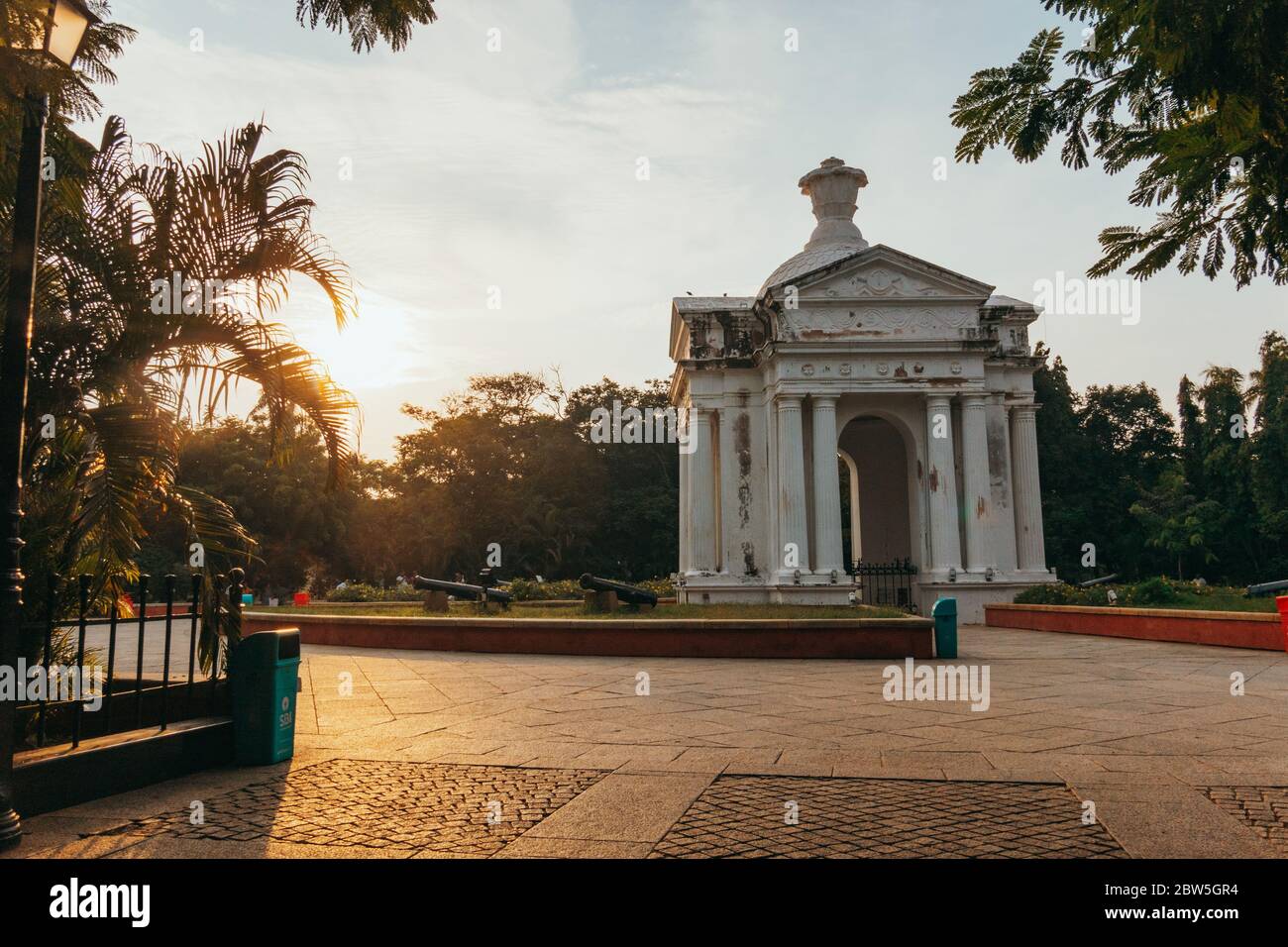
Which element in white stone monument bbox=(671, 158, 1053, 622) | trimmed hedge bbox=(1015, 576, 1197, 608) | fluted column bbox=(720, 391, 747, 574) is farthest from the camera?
fluted column bbox=(720, 391, 747, 574)

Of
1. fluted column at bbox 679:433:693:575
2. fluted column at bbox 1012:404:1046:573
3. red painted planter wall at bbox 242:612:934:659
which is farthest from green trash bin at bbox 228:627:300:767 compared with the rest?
fluted column at bbox 1012:404:1046:573

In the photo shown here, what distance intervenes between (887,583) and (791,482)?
4.93 metres

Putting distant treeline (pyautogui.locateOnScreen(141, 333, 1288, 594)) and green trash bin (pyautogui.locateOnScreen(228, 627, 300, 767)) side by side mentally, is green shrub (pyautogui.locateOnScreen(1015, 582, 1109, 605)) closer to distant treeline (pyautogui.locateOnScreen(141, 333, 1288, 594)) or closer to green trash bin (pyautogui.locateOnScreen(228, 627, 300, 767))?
green trash bin (pyautogui.locateOnScreen(228, 627, 300, 767))

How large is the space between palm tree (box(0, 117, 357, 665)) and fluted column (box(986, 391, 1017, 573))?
21855 millimetres

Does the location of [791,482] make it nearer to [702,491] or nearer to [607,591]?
[702,491]

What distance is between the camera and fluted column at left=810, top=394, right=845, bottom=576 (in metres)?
23.9

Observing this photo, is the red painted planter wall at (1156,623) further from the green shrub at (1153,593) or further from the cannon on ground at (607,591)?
the cannon on ground at (607,591)

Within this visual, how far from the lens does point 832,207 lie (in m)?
30.1

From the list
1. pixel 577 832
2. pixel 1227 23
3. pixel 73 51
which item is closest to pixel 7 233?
pixel 73 51

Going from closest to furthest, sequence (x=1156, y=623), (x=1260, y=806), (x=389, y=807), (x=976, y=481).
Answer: (x=1260, y=806) → (x=389, y=807) → (x=1156, y=623) → (x=976, y=481)

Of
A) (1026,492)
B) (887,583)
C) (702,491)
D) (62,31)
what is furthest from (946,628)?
(1026,492)

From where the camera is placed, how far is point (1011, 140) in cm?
386

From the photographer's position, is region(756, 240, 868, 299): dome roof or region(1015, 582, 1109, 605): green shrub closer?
region(1015, 582, 1109, 605): green shrub
